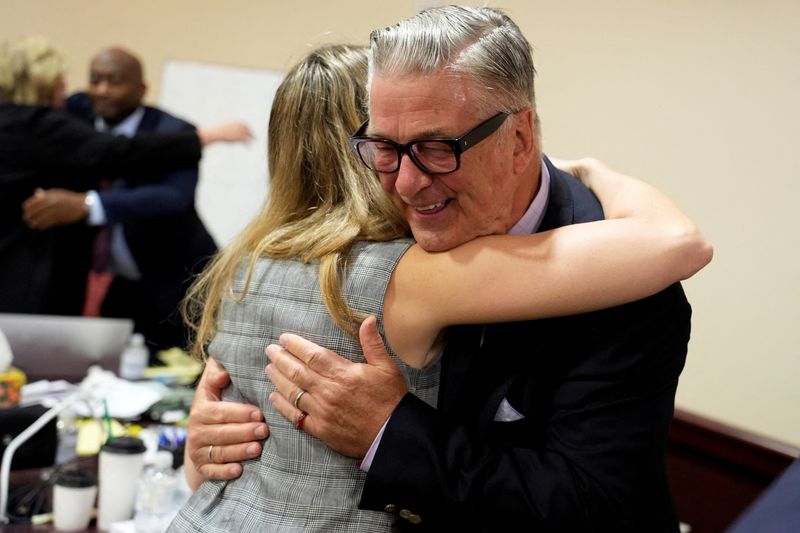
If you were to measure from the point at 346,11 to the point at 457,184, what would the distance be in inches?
146

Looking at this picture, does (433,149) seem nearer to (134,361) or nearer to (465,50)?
(465,50)

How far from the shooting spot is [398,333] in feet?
4.24

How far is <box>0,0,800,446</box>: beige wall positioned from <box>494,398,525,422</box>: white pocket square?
186 cm

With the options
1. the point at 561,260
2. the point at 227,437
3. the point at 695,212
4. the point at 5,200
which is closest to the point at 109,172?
the point at 5,200

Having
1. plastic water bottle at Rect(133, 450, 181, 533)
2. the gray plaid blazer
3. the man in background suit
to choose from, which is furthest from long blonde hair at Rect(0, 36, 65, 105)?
the gray plaid blazer

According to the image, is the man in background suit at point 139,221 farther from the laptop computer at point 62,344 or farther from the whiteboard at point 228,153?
the whiteboard at point 228,153

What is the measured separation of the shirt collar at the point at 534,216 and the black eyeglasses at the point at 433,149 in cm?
18

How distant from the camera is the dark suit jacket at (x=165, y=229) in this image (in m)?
4.09

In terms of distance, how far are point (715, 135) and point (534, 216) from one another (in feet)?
6.04

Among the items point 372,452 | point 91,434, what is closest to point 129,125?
point 91,434

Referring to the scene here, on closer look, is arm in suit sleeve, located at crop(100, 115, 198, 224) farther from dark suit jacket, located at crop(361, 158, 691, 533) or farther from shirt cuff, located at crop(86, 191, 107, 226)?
dark suit jacket, located at crop(361, 158, 691, 533)

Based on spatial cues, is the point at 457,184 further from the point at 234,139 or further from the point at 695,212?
the point at 234,139

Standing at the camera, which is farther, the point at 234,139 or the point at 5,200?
the point at 234,139

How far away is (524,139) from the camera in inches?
52.3
